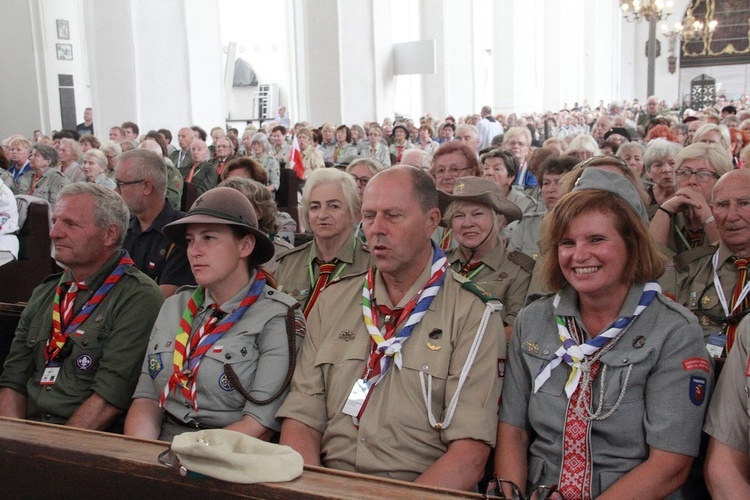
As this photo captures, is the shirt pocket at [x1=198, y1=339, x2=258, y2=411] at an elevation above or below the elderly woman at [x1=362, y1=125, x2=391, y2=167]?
below

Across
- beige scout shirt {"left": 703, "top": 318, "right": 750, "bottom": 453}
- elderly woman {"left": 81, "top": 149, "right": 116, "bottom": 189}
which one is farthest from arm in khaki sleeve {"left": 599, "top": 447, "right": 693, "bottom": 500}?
elderly woman {"left": 81, "top": 149, "right": 116, "bottom": 189}

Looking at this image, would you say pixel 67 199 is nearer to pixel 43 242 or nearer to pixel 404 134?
pixel 43 242

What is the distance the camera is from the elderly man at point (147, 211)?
462cm

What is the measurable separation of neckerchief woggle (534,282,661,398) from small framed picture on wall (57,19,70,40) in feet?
54.2

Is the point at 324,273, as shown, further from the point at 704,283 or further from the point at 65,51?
the point at 65,51

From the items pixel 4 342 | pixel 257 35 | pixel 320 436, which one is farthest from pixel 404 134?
pixel 257 35

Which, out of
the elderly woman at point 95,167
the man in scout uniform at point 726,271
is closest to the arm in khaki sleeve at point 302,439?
the man in scout uniform at point 726,271

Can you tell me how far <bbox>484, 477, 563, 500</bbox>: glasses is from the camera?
84.2 inches

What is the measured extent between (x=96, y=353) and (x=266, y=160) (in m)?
8.31

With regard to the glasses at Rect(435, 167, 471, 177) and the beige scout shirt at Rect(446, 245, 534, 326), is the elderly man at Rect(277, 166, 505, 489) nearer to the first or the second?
the beige scout shirt at Rect(446, 245, 534, 326)

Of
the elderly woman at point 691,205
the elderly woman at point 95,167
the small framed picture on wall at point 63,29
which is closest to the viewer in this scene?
the elderly woman at point 691,205

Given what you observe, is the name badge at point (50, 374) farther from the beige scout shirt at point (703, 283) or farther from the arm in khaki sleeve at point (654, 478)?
the beige scout shirt at point (703, 283)

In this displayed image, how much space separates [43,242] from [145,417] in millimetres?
4915

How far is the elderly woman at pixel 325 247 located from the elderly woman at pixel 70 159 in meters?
6.43
